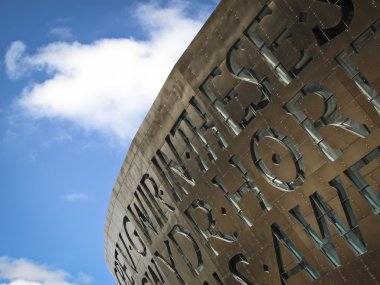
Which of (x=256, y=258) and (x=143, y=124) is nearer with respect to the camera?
(x=256, y=258)

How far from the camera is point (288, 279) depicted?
63.3ft

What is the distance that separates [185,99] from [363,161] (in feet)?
30.7

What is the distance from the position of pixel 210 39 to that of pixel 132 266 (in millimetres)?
21047

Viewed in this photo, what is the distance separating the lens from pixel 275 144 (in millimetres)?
18266

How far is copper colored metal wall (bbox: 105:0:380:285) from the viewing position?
615 inches

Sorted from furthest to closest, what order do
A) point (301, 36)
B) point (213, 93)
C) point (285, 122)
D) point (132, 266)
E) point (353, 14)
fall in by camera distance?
point (132, 266) < point (213, 93) < point (285, 122) < point (301, 36) < point (353, 14)

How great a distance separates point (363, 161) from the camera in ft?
51.7

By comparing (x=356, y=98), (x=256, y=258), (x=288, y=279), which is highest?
(x=356, y=98)

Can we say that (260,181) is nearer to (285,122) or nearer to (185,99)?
(285,122)

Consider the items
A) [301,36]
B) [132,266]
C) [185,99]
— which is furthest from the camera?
[132,266]

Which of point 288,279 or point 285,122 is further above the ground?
point 285,122

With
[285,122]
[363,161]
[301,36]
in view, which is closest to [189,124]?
[285,122]

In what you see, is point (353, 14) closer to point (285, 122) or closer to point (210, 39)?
point (285, 122)

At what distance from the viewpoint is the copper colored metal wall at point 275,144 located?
15633 mm
